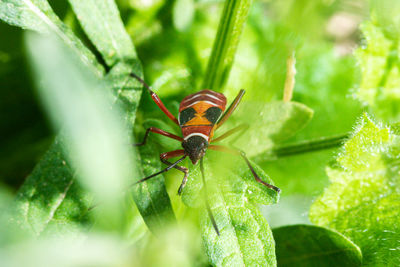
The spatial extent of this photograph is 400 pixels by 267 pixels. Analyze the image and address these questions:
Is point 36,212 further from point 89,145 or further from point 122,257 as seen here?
point 122,257

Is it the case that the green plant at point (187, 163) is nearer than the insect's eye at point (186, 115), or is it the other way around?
the green plant at point (187, 163)

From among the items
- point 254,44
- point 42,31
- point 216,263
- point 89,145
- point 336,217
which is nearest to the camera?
point 216,263

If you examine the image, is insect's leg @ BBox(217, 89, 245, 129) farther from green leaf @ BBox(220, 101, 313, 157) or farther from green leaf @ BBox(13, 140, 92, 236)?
green leaf @ BBox(13, 140, 92, 236)

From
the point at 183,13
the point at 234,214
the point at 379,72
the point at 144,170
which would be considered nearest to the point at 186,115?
the point at 144,170

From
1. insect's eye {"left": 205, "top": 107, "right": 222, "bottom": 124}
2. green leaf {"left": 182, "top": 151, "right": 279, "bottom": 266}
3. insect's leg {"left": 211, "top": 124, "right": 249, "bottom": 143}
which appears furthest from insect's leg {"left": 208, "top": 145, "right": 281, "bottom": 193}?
insect's eye {"left": 205, "top": 107, "right": 222, "bottom": 124}

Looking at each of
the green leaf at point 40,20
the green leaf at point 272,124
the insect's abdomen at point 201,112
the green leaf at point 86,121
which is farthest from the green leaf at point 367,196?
the green leaf at point 40,20

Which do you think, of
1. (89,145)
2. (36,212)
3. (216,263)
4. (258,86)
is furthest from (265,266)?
(36,212)

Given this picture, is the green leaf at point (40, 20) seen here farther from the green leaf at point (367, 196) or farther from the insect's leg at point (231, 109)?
the green leaf at point (367, 196)
